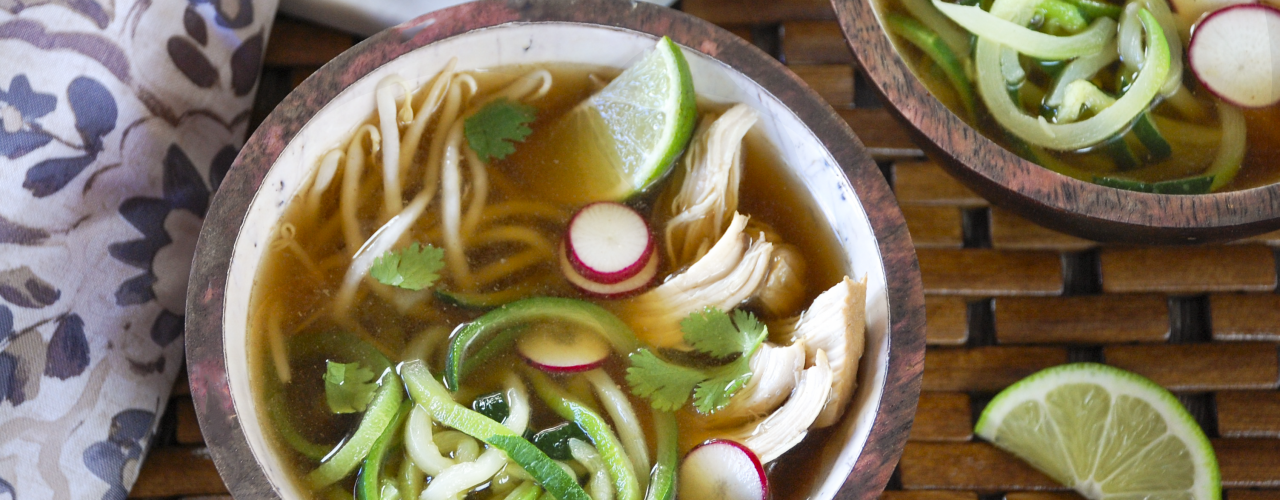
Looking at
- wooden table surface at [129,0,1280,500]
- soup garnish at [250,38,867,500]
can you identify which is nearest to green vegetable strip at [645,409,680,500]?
soup garnish at [250,38,867,500]

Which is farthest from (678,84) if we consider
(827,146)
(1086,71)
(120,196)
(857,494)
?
(120,196)

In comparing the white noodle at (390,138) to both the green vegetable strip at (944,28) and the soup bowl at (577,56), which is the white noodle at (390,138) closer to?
the soup bowl at (577,56)

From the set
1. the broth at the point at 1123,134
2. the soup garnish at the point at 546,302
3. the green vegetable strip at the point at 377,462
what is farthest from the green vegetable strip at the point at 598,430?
the broth at the point at 1123,134

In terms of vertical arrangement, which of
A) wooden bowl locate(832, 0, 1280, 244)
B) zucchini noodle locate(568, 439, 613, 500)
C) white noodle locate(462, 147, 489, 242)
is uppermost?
wooden bowl locate(832, 0, 1280, 244)

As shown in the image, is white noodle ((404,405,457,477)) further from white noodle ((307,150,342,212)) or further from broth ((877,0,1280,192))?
broth ((877,0,1280,192))

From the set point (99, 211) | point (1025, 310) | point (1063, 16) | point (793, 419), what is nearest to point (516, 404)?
point (793, 419)

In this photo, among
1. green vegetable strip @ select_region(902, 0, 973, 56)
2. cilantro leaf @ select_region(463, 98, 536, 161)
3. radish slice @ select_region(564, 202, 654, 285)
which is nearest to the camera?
radish slice @ select_region(564, 202, 654, 285)

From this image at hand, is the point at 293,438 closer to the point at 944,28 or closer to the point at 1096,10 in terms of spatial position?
the point at 944,28
